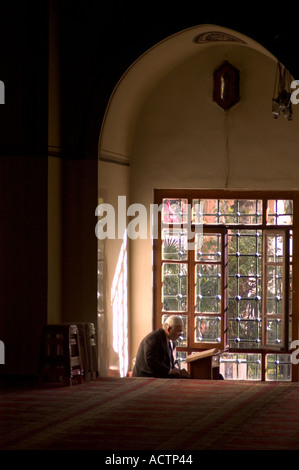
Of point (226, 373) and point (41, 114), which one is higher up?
point (41, 114)

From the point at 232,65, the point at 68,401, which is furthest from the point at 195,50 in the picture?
the point at 68,401

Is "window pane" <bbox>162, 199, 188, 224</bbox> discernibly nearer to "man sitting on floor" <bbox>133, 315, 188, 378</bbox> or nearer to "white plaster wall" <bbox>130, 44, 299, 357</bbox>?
"white plaster wall" <bbox>130, 44, 299, 357</bbox>

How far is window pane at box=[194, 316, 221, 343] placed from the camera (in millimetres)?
12188

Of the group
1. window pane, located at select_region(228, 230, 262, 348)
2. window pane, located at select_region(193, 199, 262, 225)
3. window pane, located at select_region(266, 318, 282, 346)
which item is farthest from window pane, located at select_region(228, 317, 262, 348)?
window pane, located at select_region(193, 199, 262, 225)

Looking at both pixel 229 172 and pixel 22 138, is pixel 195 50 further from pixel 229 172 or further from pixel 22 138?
pixel 22 138

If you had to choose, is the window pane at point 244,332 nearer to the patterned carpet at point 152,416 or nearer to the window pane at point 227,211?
the window pane at point 227,211

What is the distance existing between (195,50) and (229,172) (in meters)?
1.57

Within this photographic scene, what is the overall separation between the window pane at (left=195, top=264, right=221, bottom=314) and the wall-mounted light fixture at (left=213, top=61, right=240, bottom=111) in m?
2.04

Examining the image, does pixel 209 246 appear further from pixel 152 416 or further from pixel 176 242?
pixel 152 416

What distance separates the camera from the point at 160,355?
10.6 meters

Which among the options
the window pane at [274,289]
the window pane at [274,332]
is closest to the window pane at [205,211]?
the window pane at [274,289]

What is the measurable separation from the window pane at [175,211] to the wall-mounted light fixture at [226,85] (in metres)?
1.33

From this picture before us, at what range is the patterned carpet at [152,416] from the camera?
7.01 metres

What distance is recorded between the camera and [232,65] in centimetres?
1201
